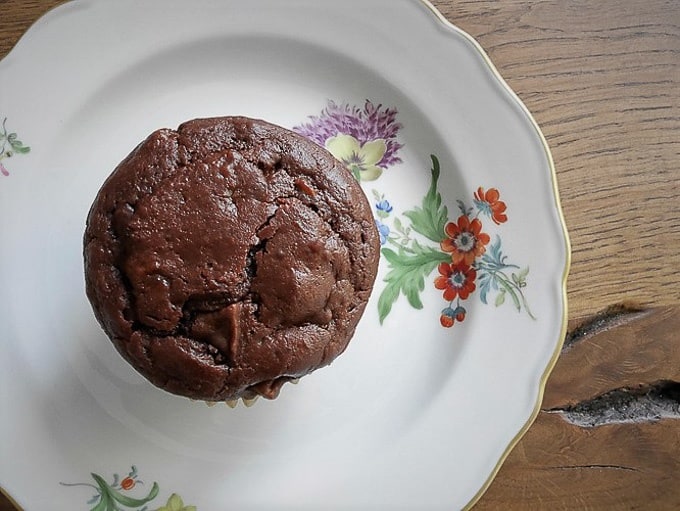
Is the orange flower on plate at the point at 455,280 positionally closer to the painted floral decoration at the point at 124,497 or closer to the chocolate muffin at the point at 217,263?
the chocolate muffin at the point at 217,263

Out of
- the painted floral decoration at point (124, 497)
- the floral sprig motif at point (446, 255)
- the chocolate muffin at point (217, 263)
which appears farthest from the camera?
the floral sprig motif at point (446, 255)

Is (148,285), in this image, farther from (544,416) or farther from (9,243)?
(544,416)

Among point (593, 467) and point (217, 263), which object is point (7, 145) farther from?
point (593, 467)

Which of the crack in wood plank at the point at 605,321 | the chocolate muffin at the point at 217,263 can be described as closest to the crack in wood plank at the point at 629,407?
the crack in wood plank at the point at 605,321

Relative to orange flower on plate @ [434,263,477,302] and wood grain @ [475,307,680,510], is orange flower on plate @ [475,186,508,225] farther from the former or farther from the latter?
wood grain @ [475,307,680,510]

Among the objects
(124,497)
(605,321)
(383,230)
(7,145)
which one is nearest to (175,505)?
(124,497)

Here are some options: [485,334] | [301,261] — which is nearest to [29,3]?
[301,261]

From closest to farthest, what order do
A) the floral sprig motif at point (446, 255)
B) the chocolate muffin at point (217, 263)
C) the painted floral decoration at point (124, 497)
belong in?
the chocolate muffin at point (217, 263) → the painted floral decoration at point (124, 497) → the floral sprig motif at point (446, 255)
